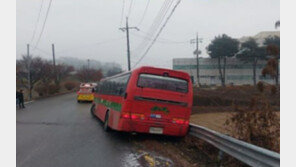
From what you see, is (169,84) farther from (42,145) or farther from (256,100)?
(42,145)

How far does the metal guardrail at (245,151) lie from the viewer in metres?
5.56

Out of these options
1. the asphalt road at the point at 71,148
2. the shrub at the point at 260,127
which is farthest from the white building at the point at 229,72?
the shrub at the point at 260,127

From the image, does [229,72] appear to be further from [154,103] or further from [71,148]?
[71,148]

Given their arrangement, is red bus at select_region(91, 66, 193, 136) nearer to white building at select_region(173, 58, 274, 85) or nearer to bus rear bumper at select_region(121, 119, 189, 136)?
bus rear bumper at select_region(121, 119, 189, 136)

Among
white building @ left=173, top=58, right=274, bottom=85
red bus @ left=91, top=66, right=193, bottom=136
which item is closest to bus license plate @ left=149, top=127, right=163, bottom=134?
red bus @ left=91, top=66, right=193, bottom=136

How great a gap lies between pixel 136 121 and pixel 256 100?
388 cm

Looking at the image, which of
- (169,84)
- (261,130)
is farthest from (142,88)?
(261,130)

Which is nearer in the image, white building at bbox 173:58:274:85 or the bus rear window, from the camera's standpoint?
the bus rear window

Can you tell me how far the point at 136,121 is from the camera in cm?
1051

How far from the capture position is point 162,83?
35.2ft

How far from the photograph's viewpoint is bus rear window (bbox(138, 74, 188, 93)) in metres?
10.6

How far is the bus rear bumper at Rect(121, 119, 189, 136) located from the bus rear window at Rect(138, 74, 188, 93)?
121cm

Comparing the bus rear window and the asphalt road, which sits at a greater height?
the bus rear window

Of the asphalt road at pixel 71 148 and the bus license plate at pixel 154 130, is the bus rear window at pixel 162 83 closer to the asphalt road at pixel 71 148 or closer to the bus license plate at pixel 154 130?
the bus license plate at pixel 154 130
